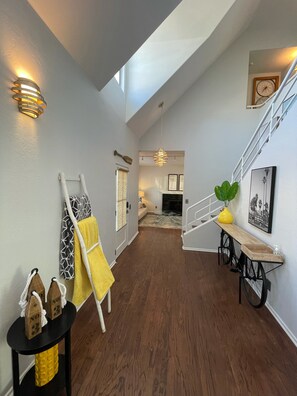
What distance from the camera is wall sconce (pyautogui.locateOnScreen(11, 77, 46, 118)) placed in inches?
46.2

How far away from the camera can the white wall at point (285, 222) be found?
6.16ft

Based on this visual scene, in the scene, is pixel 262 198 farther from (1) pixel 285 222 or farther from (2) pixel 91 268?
(2) pixel 91 268

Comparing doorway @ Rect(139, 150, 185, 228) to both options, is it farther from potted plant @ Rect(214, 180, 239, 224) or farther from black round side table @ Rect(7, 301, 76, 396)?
black round side table @ Rect(7, 301, 76, 396)

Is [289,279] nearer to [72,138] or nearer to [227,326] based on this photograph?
[227,326]

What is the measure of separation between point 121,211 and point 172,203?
6175 mm

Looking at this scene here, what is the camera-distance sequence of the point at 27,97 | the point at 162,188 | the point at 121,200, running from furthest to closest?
the point at 162,188, the point at 121,200, the point at 27,97

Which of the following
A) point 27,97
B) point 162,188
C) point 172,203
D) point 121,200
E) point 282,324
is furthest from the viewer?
point 162,188

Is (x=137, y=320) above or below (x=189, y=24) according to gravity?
below

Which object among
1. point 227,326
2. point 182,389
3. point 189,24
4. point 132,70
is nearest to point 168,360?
point 182,389

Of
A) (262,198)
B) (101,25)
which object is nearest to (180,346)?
(262,198)

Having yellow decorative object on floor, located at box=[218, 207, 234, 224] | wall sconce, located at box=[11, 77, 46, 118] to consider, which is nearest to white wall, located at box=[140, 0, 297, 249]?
yellow decorative object on floor, located at box=[218, 207, 234, 224]

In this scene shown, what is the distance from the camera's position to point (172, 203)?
9.96m

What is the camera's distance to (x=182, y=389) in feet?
4.51

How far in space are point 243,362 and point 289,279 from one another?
0.92m
